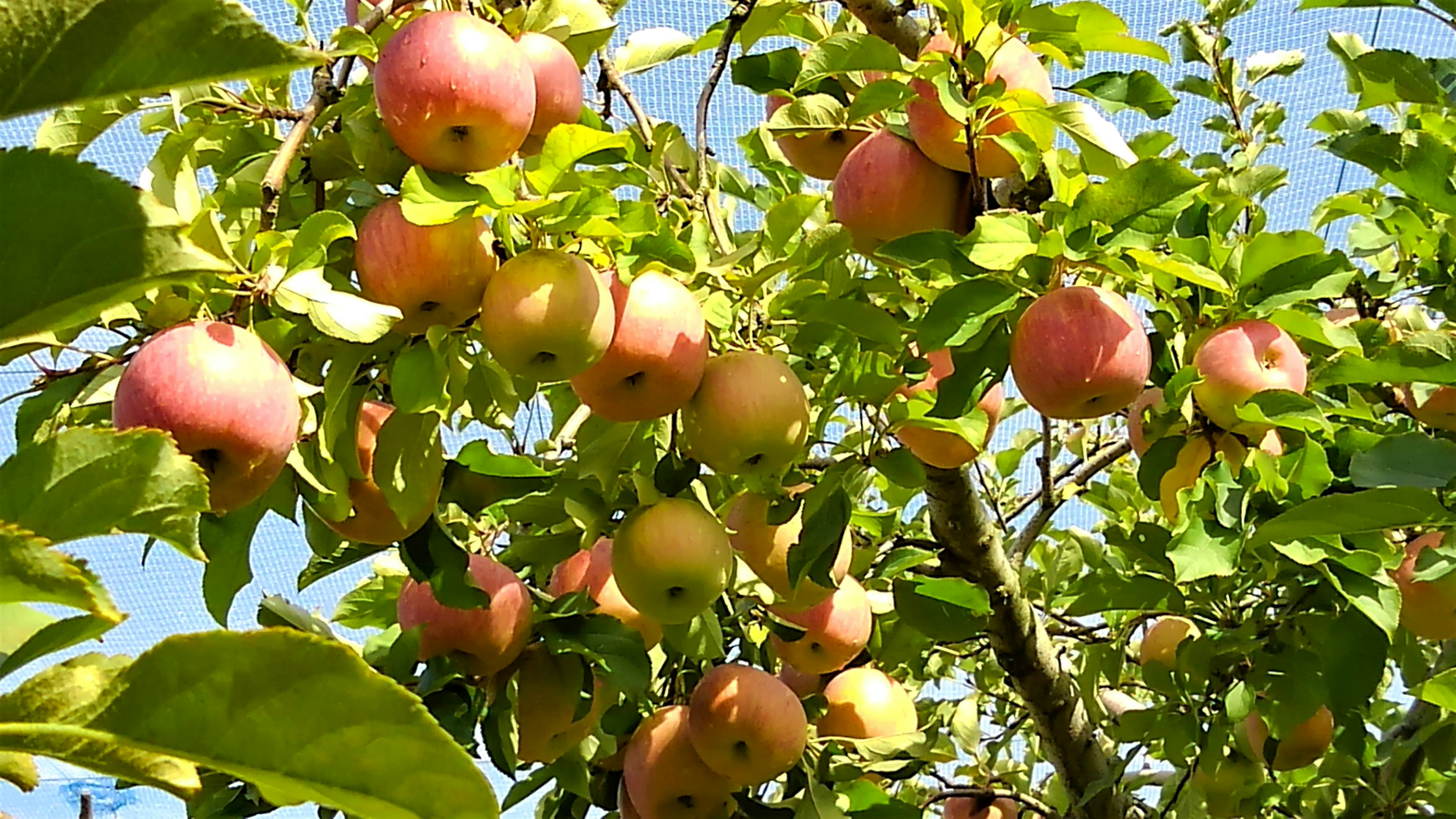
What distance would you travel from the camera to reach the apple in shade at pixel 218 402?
76 cm

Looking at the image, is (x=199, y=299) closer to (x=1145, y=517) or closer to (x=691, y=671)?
(x=691, y=671)

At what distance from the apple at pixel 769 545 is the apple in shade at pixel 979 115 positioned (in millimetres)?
378

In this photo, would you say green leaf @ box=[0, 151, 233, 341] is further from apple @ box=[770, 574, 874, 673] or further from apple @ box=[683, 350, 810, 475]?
apple @ box=[770, 574, 874, 673]

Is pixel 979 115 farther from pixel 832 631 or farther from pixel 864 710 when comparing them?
→ pixel 864 710

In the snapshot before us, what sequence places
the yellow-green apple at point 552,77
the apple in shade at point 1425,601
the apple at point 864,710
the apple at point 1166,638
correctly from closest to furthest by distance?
the yellow-green apple at point 552,77 → the apple in shade at point 1425,601 → the apple at point 864,710 → the apple at point 1166,638

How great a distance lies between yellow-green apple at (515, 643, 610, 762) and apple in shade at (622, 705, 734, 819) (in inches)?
4.1

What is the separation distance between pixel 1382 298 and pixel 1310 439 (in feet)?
1.76

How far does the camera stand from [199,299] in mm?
875

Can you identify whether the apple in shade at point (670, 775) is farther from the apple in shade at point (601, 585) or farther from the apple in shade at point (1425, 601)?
the apple in shade at point (1425, 601)

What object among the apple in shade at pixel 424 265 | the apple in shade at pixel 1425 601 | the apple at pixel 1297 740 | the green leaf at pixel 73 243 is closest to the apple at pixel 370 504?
the apple in shade at pixel 424 265

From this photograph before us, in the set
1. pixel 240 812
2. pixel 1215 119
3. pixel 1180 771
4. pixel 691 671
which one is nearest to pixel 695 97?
pixel 1215 119

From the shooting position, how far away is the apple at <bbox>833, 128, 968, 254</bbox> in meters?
1.16

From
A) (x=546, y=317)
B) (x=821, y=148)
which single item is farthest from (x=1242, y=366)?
(x=546, y=317)

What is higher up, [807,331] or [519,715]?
[807,331]
